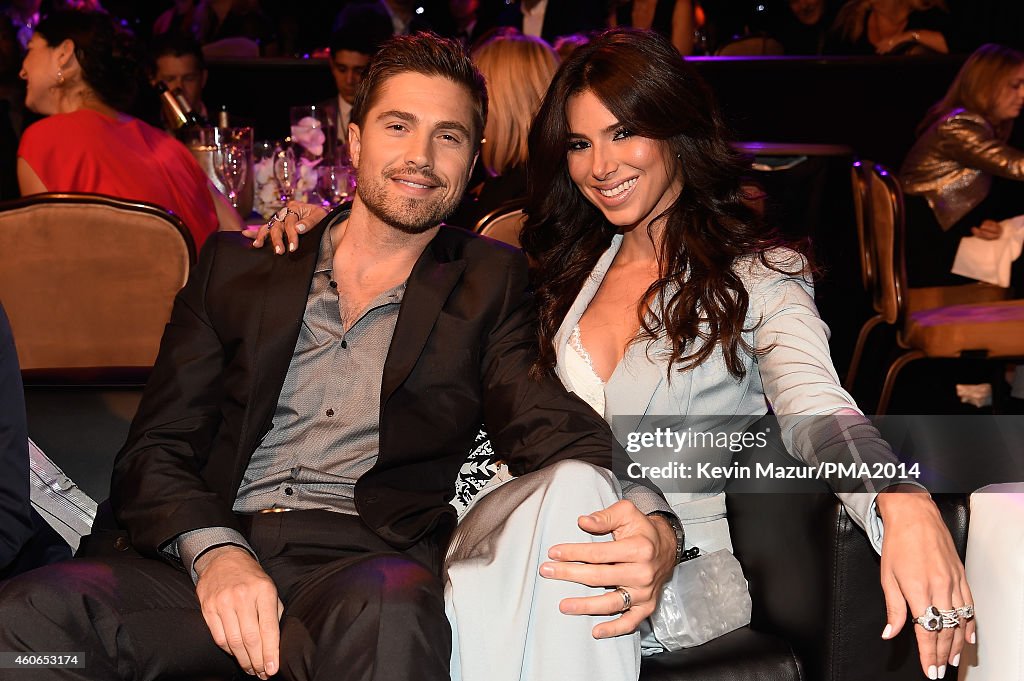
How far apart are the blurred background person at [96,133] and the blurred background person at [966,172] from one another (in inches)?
114

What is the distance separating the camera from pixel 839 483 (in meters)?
1.76

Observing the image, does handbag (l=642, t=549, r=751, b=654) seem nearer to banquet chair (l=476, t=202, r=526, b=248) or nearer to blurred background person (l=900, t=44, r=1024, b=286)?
banquet chair (l=476, t=202, r=526, b=248)

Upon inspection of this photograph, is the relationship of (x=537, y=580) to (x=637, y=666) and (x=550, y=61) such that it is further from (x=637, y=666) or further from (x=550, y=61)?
(x=550, y=61)

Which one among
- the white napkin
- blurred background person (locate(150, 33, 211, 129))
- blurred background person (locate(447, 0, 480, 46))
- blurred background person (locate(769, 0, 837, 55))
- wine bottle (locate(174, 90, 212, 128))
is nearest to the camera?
wine bottle (locate(174, 90, 212, 128))

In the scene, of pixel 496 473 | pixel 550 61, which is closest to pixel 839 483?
pixel 496 473

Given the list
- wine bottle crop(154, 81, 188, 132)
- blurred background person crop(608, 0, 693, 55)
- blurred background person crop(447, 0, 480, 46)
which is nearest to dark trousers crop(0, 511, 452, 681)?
wine bottle crop(154, 81, 188, 132)

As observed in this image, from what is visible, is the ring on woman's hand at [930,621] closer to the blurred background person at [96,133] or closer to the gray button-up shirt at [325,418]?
the gray button-up shirt at [325,418]

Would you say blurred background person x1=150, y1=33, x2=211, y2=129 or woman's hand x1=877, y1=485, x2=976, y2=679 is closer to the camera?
woman's hand x1=877, y1=485, x2=976, y2=679

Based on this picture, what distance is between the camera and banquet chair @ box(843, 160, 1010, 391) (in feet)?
12.9

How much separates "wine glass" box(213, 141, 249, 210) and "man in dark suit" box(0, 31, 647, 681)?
137cm

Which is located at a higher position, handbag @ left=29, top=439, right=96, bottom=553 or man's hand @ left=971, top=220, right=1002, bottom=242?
man's hand @ left=971, top=220, right=1002, bottom=242

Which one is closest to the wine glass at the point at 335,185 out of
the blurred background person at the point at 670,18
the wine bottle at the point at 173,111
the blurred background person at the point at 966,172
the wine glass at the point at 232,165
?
the wine glass at the point at 232,165

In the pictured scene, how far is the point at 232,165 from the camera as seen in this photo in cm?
358

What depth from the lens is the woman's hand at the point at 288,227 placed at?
7.26 feet
